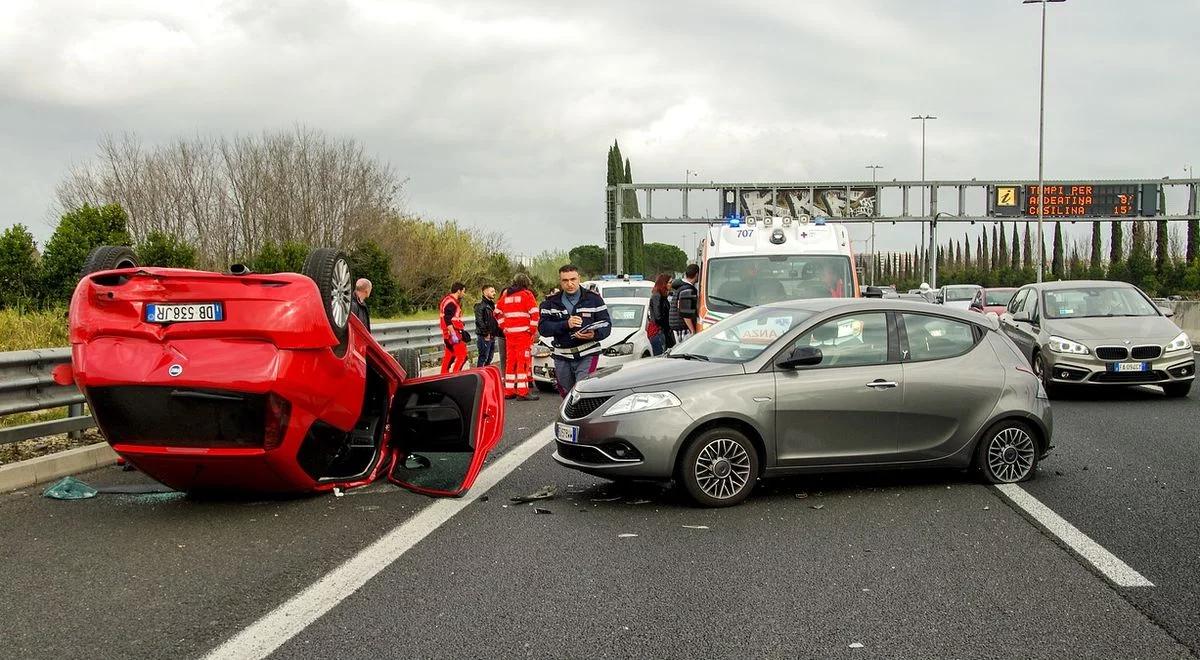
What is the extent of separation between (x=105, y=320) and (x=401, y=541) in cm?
218

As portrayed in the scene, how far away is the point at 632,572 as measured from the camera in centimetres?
575

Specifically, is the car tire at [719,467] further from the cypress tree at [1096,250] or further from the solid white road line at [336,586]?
the cypress tree at [1096,250]

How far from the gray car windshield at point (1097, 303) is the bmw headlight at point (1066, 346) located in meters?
0.84

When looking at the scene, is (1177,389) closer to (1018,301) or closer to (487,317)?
(1018,301)

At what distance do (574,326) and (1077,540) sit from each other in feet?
19.3

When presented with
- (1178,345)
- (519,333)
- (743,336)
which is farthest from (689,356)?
(1178,345)

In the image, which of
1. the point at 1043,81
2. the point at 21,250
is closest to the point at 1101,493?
the point at 21,250

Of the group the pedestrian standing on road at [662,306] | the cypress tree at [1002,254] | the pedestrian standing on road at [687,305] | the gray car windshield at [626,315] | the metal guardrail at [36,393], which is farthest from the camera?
the cypress tree at [1002,254]

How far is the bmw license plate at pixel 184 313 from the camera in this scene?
21.5ft

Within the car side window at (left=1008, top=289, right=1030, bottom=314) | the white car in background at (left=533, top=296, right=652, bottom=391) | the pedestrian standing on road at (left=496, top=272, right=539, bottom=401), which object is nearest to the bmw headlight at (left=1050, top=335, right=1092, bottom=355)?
the car side window at (left=1008, top=289, right=1030, bottom=314)

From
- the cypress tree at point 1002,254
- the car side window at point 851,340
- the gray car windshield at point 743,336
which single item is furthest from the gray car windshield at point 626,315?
the cypress tree at point 1002,254

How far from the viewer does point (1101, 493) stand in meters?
7.93

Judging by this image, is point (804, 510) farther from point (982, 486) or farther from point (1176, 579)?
point (1176, 579)

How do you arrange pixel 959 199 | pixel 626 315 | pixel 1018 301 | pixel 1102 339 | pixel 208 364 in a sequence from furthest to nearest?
pixel 959 199 → pixel 626 315 → pixel 1018 301 → pixel 1102 339 → pixel 208 364
